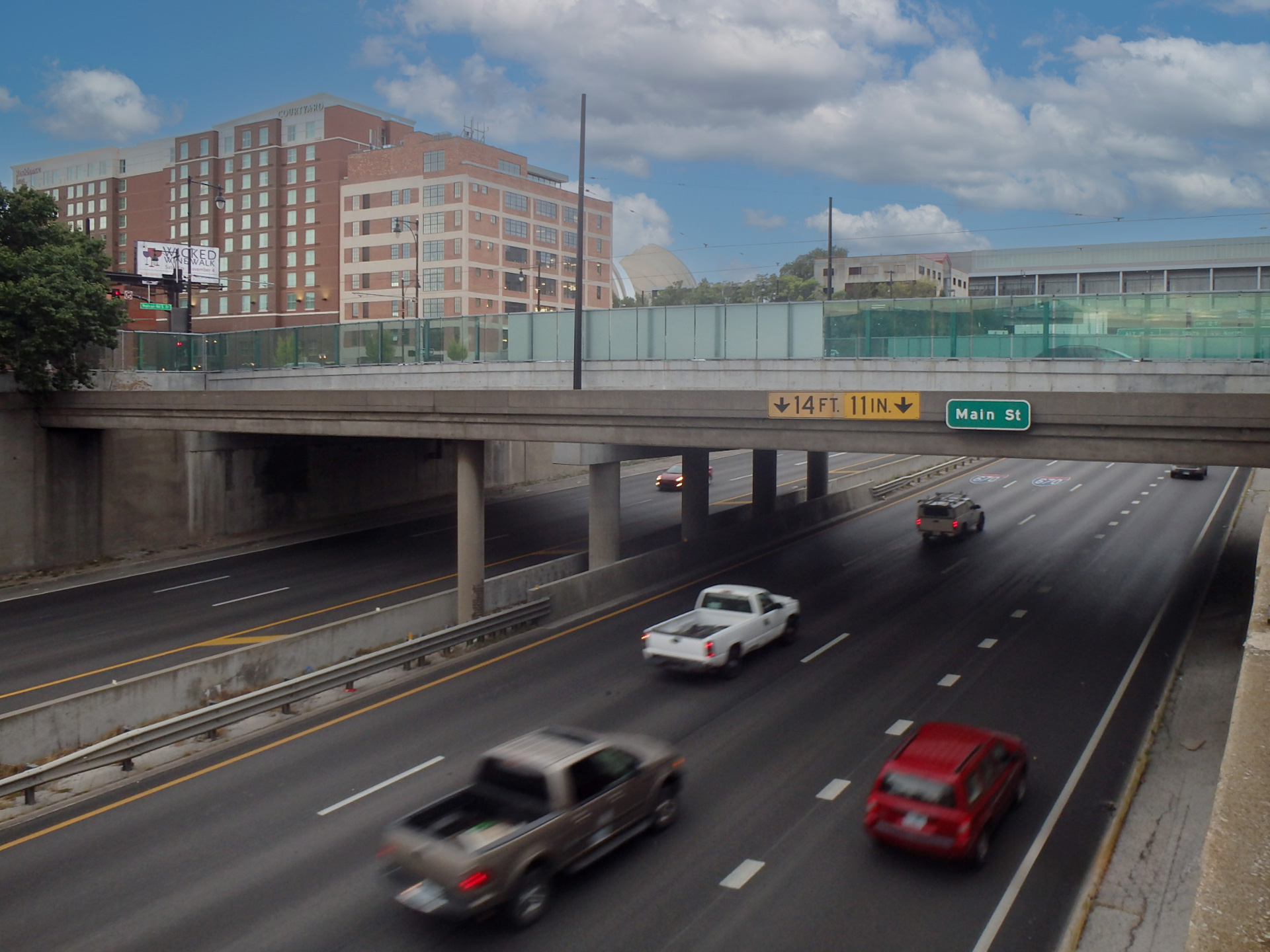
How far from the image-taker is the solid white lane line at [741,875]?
10.7m

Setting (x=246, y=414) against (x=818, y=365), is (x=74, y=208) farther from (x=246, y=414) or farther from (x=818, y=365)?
(x=818, y=365)

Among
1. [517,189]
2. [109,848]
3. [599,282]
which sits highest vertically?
[517,189]

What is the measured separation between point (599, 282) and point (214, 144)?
1625 inches

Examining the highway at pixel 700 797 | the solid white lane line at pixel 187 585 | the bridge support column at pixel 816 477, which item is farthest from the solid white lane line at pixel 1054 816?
the solid white lane line at pixel 187 585

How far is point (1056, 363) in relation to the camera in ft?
80.0

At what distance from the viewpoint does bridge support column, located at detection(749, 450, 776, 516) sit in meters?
37.4

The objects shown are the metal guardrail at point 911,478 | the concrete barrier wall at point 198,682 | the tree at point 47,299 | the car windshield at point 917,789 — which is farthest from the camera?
the metal guardrail at point 911,478

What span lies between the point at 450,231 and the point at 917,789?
73.9m

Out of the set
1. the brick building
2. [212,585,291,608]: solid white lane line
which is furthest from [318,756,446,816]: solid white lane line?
the brick building

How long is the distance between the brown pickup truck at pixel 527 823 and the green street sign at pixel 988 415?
10.8 metres

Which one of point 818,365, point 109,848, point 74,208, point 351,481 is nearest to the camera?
point 109,848

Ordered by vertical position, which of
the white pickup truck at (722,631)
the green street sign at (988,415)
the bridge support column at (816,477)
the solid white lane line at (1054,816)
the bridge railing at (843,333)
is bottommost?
the solid white lane line at (1054,816)

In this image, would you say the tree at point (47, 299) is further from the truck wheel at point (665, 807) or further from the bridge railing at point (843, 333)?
the truck wheel at point (665, 807)

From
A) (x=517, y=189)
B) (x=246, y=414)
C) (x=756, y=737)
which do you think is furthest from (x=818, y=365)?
(x=517, y=189)
